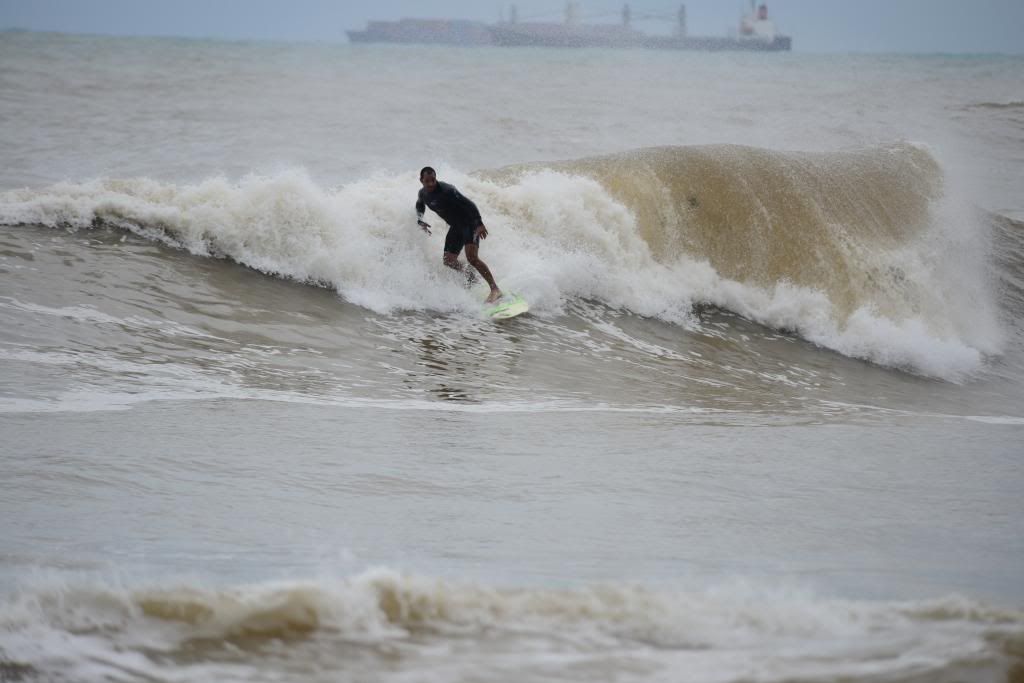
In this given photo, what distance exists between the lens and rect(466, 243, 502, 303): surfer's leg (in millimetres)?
10125

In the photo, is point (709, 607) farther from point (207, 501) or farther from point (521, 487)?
point (207, 501)

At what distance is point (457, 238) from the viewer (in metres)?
10.3

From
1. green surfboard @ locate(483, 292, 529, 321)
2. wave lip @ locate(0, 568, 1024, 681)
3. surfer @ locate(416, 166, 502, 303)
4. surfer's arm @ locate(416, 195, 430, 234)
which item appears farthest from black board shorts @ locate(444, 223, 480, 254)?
wave lip @ locate(0, 568, 1024, 681)

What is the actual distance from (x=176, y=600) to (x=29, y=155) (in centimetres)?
1802

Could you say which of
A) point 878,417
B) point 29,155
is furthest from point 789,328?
point 29,155

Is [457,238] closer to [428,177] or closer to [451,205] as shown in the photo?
[451,205]

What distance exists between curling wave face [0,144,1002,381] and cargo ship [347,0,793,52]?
86.1 metres

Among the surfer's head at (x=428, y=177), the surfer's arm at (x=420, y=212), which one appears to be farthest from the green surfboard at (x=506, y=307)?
the surfer's head at (x=428, y=177)

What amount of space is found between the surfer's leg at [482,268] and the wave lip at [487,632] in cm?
686

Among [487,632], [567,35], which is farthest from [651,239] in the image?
[567,35]

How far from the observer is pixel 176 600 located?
319cm

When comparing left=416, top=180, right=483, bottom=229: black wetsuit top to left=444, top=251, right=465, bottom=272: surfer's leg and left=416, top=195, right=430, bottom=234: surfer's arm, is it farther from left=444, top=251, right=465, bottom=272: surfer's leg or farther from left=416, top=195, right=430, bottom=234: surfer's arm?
left=444, top=251, right=465, bottom=272: surfer's leg

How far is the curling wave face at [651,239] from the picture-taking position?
34.3 ft

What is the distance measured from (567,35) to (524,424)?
94.7 metres
